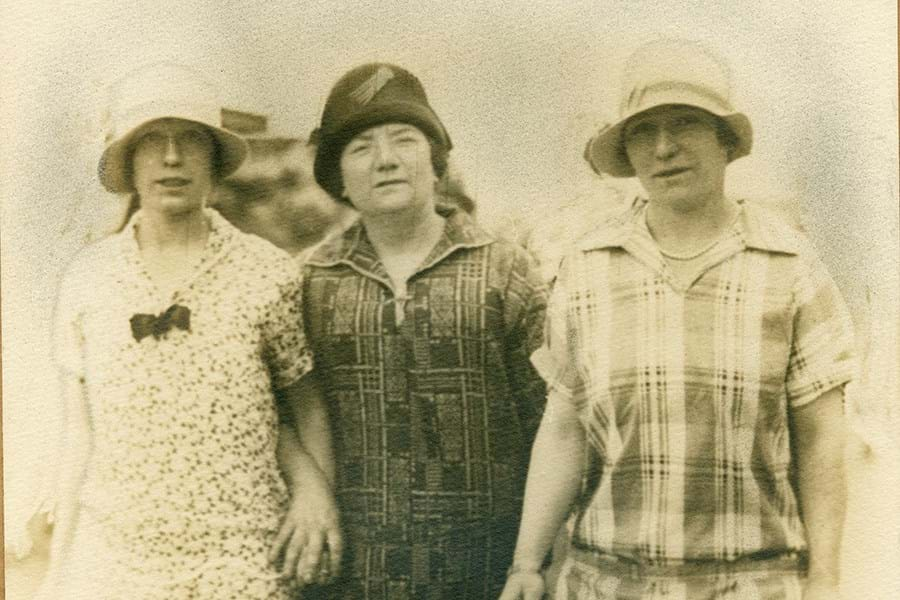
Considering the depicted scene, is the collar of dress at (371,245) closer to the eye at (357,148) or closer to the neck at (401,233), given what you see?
the neck at (401,233)

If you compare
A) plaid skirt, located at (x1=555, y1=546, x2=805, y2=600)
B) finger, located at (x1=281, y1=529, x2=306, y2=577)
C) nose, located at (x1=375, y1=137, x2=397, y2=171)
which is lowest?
plaid skirt, located at (x1=555, y1=546, x2=805, y2=600)

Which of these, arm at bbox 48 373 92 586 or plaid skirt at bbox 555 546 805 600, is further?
arm at bbox 48 373 92 586

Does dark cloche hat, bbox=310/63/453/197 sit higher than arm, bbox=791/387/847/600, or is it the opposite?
dark cloche hat, bbox=310/63/453/197

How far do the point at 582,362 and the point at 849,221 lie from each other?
98cm

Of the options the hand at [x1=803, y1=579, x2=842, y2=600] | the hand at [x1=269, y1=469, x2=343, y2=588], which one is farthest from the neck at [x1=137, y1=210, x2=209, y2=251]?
the hand at [x1=803, y1=579, x2=842, y2=600]

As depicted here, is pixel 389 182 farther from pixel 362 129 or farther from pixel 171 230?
pixel 171 230

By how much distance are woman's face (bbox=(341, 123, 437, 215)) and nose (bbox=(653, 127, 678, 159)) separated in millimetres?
703

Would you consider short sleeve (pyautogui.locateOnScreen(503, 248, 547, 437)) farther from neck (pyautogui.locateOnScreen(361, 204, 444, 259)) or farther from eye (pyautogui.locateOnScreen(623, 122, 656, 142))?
eye (pyautogui.locateOnScreen(623, 122, 656, 142))

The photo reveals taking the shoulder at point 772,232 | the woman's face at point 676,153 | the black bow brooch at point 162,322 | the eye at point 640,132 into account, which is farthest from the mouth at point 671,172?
the black bow brooch at point 162,322

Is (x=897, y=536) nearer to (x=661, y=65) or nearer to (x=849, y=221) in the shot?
→ (x=849, y=221)

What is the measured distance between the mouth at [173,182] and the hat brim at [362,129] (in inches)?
16.0

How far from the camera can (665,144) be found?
3.29 meters

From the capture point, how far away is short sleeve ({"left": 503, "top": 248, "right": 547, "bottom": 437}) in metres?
3.25

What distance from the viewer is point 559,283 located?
3.30 meters
